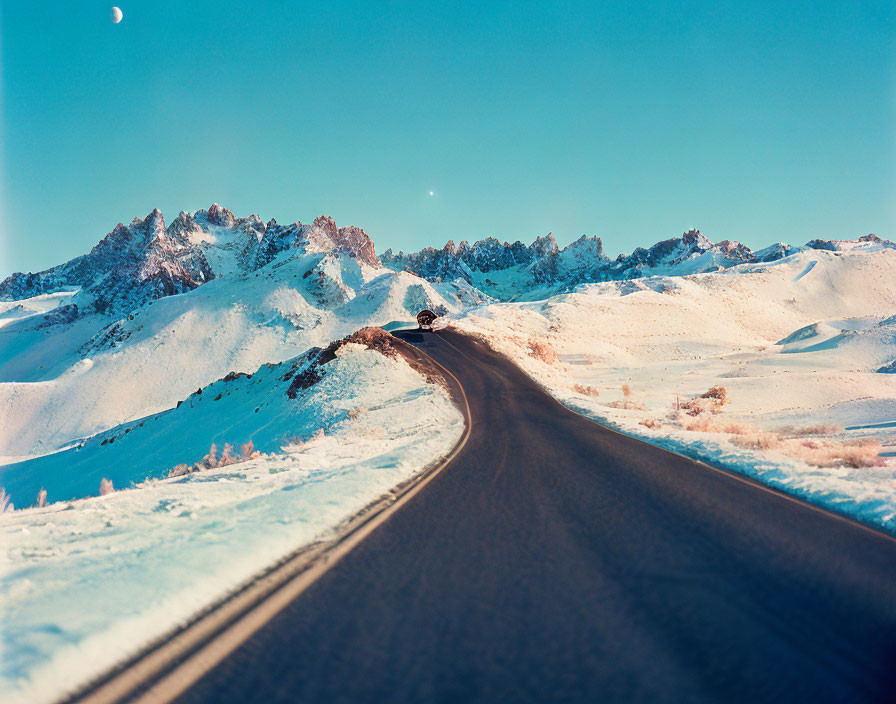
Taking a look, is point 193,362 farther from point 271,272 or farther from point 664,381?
point 664,381

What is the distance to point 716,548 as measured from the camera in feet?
14.0

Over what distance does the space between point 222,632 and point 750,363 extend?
45.1 meters

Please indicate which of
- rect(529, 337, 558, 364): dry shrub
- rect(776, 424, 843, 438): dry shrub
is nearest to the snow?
rect(529, 337, 558, 364): dry shrub

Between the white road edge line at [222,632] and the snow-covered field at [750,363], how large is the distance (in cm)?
644

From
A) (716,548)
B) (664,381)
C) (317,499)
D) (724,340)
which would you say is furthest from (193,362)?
(724,340)

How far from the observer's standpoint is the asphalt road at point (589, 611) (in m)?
2.41

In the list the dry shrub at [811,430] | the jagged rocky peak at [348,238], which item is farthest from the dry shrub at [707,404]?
the jagged rocky peak at [348,238]

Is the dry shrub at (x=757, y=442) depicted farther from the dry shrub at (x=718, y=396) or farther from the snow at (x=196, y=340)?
the snow at (x=196, y=340)

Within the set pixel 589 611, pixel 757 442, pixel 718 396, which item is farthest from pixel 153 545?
pixel 718 396

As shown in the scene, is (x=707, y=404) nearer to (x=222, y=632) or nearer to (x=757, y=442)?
(x=757, y=442)

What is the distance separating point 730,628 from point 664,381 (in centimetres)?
→ 3388

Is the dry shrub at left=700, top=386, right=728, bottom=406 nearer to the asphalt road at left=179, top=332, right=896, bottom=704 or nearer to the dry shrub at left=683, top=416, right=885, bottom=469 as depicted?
the dry shrub at left=683, top=416, right=885, bottom=469

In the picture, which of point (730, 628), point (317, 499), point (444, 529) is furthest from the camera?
point (317, 499)

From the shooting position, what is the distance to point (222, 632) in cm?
281
